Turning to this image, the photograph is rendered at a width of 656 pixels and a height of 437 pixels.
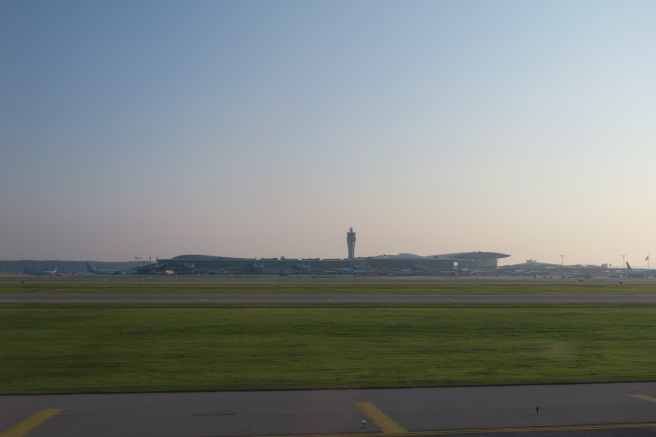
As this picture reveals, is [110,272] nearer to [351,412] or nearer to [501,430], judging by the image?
[351,412]

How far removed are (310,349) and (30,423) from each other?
12244 millimetres

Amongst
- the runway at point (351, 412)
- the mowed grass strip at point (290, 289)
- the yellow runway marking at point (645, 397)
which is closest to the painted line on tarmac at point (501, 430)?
the runway at point (351, 412)

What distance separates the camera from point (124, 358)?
2141cm

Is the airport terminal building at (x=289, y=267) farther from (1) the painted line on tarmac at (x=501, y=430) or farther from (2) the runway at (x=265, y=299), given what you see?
(1) the painted line on tarmac at (x=501, y=430)

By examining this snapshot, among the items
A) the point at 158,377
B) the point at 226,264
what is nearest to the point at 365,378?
the point at 158,377

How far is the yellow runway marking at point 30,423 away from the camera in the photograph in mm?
12195

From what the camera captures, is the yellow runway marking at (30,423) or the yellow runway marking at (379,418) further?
the yellow runway marking at (379,418)

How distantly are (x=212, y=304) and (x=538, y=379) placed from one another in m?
31.6

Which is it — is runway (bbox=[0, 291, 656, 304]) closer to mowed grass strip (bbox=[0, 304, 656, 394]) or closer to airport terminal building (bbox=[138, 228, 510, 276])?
mowed grass strip (bbox=[0, 304, 656, 394])

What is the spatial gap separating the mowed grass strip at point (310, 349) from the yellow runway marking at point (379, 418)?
92.0 inches

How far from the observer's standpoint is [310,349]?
933 inches

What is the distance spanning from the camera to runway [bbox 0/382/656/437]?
12633 millimetres

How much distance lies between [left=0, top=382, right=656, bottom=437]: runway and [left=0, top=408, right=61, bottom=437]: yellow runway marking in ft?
0.47

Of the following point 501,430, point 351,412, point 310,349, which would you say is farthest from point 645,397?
point 310,349
